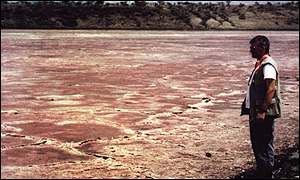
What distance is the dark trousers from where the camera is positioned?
600 centimetres

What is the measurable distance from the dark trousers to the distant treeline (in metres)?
54.7

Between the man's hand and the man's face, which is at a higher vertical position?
the man's face

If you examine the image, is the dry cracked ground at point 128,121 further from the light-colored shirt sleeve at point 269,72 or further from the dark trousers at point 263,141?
the light-colored shirt sleeve at point 269,72

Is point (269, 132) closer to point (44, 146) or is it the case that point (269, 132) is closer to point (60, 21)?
point (44, 146)

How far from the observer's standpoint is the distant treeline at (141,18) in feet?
200

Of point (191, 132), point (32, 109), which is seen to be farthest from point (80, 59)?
point (191, 132)

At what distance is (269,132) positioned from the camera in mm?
6031

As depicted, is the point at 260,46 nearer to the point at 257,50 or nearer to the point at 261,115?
the point at 257,50

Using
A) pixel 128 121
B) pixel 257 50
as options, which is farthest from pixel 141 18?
pixel 257 50

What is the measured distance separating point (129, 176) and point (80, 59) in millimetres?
18236

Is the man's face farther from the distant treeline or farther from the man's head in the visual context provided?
the distant treeline

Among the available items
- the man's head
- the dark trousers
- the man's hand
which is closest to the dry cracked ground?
the dark trousers

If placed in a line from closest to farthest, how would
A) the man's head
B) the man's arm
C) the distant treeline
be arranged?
Result: the man's arm
the man's head
the distant treeline

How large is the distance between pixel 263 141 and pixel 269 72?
0.82m
